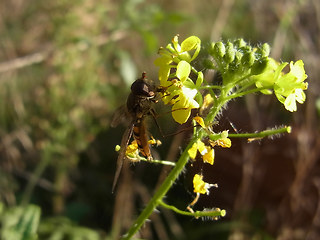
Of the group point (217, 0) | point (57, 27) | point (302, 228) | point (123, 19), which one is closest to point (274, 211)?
point (302, 228)

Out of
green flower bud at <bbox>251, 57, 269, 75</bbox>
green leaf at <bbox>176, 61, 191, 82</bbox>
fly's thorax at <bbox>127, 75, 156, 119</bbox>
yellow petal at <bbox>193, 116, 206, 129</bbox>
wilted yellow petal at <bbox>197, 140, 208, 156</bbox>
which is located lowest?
wilted yellow petal at <bbox>197, 140, 208, 156</bbox>

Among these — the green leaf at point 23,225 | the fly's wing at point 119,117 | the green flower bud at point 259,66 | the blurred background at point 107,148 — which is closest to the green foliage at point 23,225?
the green leaf at point 23,225

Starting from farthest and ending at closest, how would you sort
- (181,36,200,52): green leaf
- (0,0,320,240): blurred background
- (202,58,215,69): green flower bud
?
(0,0,320,240): blurred background → (202,58,215,69): green flower bud → (181,36,200,52): green leaf

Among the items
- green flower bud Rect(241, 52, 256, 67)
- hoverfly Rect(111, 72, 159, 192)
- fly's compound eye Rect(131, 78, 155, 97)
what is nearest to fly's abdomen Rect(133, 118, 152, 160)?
hoverfly Rect(111, 72, 159, 192)

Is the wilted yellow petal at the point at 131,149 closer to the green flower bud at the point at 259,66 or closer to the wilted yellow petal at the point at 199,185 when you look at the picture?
the wilted yellow petal at the point at 199,185

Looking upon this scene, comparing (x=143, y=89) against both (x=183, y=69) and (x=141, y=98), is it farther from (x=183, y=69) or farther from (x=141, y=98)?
(x=183, y=69)

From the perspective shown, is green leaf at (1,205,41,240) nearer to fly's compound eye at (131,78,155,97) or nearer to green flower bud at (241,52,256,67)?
fly's compound eye at (131,78,155,97)

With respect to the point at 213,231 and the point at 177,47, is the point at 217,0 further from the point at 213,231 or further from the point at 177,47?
the point at 177,47

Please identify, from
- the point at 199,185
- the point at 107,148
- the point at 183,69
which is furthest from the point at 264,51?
the point at 107,148
